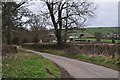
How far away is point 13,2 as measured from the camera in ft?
74.1

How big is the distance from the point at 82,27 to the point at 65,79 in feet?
96.7

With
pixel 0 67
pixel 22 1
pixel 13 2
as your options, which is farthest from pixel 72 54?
pixel 0 67

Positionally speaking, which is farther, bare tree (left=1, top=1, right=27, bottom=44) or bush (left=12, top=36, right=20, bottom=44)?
bush (left=12, top=36, right=20, bottom=44)

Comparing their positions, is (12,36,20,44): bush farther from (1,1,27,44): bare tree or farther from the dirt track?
the dirt track

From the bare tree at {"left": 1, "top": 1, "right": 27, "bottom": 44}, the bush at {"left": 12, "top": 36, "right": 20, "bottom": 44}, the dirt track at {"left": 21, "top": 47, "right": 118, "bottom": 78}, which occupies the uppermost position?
the bare tree at {"left": 1, "top": 1, "right": 27, "bottom": 44}

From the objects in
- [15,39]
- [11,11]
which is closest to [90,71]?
[11,11]

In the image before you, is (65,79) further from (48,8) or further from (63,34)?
(63,34)

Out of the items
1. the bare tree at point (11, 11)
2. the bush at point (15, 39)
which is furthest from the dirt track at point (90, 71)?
the bush at point (15, 39)

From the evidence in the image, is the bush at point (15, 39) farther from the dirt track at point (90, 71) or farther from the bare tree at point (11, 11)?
the dirt track at point (90, 71)

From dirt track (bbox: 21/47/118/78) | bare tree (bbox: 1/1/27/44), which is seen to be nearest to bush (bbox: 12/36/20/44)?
bare tree (bbox: 1/1/27/44)

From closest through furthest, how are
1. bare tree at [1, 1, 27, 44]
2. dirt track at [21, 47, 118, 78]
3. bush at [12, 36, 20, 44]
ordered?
dirt track at [21, 47, 118, 78] → bare tree at [1, 1, 27, 44] → bush at [12, 36, 20, 44]

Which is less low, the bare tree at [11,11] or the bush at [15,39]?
the bare tree at [11,11]

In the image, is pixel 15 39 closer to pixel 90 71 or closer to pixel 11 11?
pixel 11 11

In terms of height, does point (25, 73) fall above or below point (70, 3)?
below
